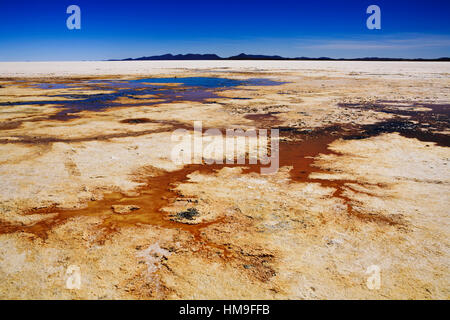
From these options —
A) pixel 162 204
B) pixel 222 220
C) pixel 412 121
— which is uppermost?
pixel 412 121

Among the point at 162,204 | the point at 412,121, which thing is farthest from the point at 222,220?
the point at 412,121

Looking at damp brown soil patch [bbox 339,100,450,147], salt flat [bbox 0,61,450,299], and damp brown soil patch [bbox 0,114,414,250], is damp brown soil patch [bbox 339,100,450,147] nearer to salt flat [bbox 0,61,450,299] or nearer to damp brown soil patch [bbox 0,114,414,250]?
salt flat [bbox 0,61,450,299]

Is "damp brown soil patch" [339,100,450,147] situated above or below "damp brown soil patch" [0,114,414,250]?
above

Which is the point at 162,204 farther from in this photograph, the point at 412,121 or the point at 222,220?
the point at 412,121

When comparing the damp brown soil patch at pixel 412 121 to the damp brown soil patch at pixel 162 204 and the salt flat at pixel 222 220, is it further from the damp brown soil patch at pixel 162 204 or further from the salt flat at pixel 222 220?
the damp brown soil patch at pixel 162 204

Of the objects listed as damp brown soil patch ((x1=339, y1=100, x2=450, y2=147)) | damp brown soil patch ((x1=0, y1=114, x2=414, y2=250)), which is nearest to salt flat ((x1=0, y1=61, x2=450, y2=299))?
damp brown soil patch ((x1=0, y1=114, x2=414, y2=250))

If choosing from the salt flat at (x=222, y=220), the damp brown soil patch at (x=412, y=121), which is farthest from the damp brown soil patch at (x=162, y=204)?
the damp brown soil patch at (x=412, y=121)

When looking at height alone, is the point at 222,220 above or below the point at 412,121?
below

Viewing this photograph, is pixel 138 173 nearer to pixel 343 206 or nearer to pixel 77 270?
pixel 77 270

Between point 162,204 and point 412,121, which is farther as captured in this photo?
point 412,121

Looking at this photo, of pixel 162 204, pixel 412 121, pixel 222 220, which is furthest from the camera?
pixel 412 121

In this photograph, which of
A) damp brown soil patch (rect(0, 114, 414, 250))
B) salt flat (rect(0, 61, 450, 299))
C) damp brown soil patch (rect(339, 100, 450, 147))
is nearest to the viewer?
salt flat (rect(0, 61, 450, 299))

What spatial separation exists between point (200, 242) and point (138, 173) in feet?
8.07
